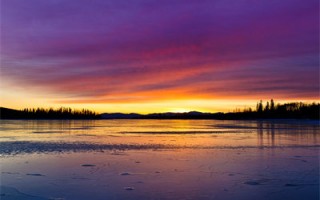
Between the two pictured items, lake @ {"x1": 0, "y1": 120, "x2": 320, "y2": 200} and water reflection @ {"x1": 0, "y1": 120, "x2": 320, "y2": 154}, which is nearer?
lake @ {"x1": 0, "y1": 120, "x2": 320, "y2": 200}

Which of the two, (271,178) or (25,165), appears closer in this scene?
(271,178)

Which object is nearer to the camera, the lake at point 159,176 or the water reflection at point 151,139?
the lake at point 159,176

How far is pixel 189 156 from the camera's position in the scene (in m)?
14.0

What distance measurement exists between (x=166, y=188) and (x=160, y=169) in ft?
8.68

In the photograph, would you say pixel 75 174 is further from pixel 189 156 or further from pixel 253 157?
pixel 253 157

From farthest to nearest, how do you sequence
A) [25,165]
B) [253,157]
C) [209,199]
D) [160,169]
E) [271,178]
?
[253,157], [25,165], [160,169], [271,178], [209,199]

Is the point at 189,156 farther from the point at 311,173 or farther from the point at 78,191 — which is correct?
the point at 78,191

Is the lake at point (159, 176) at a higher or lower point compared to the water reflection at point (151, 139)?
lower

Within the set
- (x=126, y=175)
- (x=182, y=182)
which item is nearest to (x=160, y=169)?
(x=126, y=175)

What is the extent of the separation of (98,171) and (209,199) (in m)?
4.27

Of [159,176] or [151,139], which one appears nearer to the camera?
[159,176]

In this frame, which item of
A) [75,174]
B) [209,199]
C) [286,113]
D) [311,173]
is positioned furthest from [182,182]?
[286,113]

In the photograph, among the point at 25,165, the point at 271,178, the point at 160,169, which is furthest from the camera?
the point at 25,165

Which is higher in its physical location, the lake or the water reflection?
the water reflection
